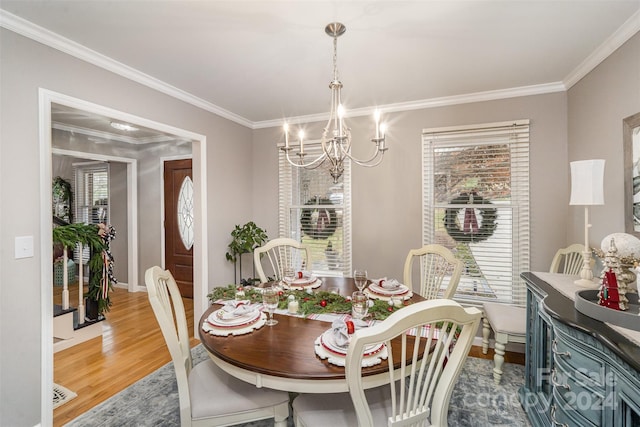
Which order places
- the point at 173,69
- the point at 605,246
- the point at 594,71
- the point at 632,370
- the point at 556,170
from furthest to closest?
the point at 556,170 < the point at 173,69 < the point at 594,71 < the point at 605,246 < the point at 632,370

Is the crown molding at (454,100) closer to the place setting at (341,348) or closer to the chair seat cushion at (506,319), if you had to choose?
the chair seat cushion at (506,319)

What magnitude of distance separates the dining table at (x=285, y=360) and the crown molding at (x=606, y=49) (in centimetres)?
240

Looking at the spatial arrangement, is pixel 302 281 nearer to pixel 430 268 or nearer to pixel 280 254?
pixel 280 254

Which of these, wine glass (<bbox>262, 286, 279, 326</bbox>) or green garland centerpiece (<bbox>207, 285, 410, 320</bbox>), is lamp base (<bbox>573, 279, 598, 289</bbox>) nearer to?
green garland centerpiece (<bbox>207, 285, 410, 320</bbox>)

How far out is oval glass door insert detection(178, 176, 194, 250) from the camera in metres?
4.61

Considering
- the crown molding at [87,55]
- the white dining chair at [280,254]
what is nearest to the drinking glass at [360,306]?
the white dining chair at [280,254]

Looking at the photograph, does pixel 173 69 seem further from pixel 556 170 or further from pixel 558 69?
pixel 556 170

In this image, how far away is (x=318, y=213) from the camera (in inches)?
145

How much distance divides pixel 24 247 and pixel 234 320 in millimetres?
1421

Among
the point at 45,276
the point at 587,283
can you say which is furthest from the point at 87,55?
the point at 587,283

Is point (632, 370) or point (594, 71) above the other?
point (594, 71)

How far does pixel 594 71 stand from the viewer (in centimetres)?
224

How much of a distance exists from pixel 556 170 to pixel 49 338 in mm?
4319

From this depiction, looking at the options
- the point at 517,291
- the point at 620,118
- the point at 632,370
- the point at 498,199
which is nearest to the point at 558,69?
the point at 620,118
